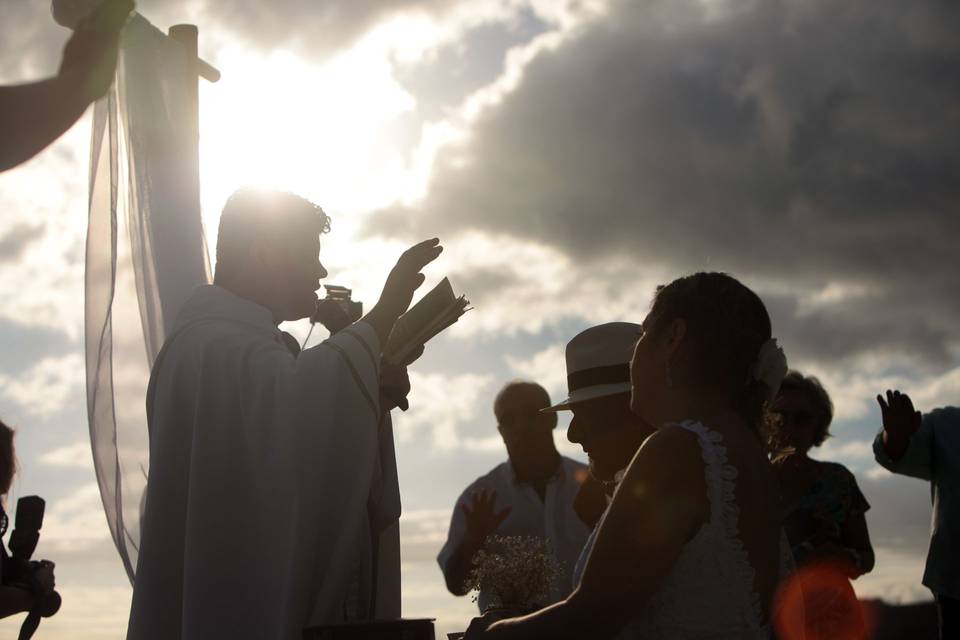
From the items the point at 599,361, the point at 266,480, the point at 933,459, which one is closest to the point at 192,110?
the point at 266,480

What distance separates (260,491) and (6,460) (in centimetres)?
197

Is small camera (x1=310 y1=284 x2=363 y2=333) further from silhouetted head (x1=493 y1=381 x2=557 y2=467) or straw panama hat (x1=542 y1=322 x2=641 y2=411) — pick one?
silhouetted head (x1=493 y1=381 x2=557 y2=467)

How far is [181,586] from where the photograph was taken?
429cm

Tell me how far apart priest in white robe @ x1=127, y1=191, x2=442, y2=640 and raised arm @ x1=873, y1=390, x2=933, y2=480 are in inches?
158

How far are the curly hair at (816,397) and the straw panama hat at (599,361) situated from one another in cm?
300

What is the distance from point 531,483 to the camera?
8.19 m

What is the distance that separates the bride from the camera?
295cm

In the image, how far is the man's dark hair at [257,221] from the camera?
4.81 m

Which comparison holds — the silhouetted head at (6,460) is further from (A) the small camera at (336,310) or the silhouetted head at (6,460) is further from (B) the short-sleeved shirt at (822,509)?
(B) the short-sleeved shirt at (822,509)

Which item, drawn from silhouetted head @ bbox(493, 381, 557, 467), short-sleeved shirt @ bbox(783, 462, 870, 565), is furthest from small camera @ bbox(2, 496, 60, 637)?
short-sleeved shirt @ bbox(783, 462, 870, 565)

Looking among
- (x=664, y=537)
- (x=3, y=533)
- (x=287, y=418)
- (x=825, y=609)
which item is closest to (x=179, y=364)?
(x=287, y=418)

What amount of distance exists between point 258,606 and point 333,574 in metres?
0.31

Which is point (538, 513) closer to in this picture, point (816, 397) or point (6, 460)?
point (816, 397)

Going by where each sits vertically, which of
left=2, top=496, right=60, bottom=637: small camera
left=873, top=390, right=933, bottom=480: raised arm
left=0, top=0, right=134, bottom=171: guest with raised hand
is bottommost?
left=2, top=496, right=60, bottom=637: small camera
